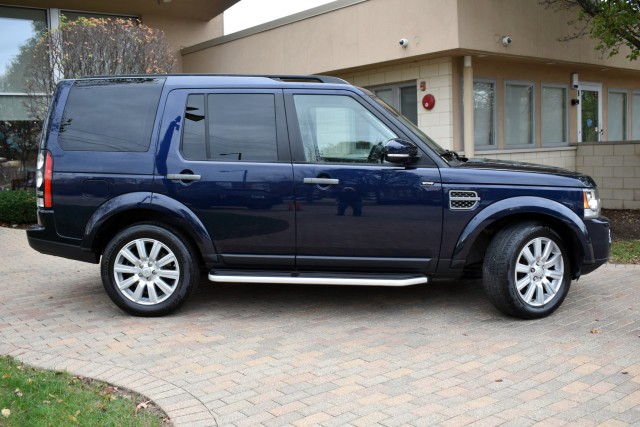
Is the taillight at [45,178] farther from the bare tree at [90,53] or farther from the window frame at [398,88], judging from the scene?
the window frame at [398,88]

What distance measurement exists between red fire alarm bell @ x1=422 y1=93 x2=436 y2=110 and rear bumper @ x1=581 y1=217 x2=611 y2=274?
23.7 feet

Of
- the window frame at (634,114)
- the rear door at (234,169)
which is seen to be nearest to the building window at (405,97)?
the window frame at (634,114)

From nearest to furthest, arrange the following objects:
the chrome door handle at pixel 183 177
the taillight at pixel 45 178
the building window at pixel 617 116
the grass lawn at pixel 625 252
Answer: the chrome door handle at pixel 183 177 → the taillight at pixel 45 178 → the grass lawn at pixel 625 252 → the building window at pixel 617 116

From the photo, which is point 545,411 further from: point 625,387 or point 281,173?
point 281,173

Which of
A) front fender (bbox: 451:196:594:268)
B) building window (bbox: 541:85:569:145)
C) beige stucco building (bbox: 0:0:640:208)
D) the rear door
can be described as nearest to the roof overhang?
beige stucco building (bbox: 0:0:640:208)

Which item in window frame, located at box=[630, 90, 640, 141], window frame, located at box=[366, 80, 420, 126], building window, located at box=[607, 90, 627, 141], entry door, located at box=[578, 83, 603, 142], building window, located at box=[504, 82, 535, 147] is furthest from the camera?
window frame, located at box=[630, 90, 640, 141]

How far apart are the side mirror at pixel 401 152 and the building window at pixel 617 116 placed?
1298 cm

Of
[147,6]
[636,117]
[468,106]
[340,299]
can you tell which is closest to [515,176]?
[340,299]

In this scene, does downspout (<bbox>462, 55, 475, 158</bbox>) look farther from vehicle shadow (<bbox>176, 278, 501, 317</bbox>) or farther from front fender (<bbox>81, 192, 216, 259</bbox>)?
front fender (<bbox>81, 192, 216, 259</bbox>)

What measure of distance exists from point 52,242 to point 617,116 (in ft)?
50.3

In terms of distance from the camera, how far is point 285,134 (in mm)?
5883

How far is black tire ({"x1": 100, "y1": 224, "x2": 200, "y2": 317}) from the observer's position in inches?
231

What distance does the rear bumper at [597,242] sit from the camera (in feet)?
19.0

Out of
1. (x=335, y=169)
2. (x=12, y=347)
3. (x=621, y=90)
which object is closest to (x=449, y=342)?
(x=335, y=169)
